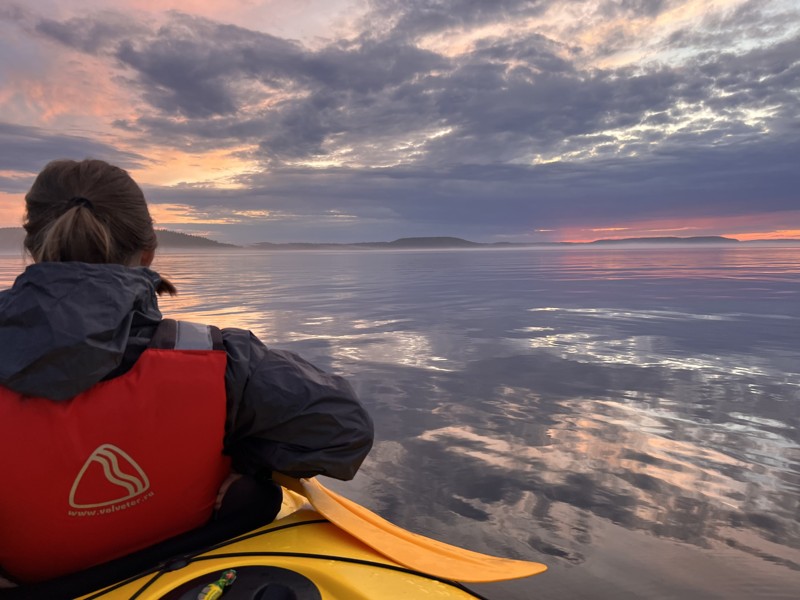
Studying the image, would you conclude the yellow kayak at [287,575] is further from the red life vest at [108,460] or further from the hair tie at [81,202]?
the hair tie at [81,202]

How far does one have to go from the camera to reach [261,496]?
6.50 ft

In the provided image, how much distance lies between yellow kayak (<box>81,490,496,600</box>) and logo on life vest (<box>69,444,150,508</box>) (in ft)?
0.92

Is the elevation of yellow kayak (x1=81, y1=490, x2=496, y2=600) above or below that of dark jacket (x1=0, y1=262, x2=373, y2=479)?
below

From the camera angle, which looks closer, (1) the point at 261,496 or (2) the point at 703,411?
(1) the point at 261,496

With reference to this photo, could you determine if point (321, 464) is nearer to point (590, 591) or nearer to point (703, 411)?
point (590, 591)

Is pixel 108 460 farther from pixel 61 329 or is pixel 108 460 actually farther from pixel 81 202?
pixel 81 202

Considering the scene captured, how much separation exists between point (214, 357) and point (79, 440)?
0.40 m

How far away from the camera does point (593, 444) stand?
14.3 ft

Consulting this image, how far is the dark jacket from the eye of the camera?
4.48ft

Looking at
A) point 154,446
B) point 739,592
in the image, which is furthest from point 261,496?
point 739,592

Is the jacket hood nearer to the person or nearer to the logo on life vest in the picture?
the person

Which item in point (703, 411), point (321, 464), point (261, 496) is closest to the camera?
point (321, 464)

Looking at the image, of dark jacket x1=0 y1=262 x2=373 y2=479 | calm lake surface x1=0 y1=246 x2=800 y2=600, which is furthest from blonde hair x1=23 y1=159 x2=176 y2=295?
calm lake surface x1=0 y1=246 x2=800 y2=600

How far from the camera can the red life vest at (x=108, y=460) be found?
145 centimetres
